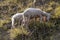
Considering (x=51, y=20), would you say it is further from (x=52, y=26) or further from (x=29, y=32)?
(x=29, y=32)

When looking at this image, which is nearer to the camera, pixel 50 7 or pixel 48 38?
pixel 48 38

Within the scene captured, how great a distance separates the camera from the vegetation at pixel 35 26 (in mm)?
8664

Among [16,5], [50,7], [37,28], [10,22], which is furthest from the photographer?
[16,5]

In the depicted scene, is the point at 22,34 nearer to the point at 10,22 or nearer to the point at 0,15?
the point at 10,22

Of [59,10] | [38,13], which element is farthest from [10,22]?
[59,10]

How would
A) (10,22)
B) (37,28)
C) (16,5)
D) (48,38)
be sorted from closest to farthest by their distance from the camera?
(48,38), (37,28), (10,22), (16,5)

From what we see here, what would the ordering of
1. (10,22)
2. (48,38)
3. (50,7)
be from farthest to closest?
(50,7)
(10,22)
(48,38)

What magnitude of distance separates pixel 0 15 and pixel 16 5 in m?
1.14

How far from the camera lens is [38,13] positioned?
9.42m

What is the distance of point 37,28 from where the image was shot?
9.03m

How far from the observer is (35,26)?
9125 millimetres

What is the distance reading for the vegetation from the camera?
28.4 ft

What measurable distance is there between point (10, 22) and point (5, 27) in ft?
1.59

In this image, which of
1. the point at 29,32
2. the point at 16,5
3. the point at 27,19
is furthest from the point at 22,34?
the point at 16,5
